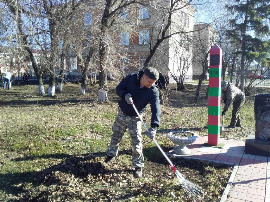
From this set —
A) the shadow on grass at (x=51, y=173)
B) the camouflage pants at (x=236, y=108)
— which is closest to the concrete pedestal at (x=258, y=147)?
the camouflage pants at (x=236, y=108)

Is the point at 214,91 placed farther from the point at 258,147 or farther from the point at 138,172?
the point at 138,172

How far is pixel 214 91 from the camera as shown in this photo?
5734 mm

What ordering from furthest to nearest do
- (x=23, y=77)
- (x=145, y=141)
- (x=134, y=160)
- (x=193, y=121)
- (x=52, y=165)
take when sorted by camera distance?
(x=23, y=77) < (x=193, y=121) < (x=145, y=141) < (x=52, y=165) < (x=134, y=160)

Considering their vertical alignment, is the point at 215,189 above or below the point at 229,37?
below

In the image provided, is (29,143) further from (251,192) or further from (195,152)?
(251,192)

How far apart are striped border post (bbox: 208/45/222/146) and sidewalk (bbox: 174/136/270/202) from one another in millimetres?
435

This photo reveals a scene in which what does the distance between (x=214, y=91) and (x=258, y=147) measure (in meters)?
1.48

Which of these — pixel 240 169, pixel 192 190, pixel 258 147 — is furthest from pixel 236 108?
pixel 192 190

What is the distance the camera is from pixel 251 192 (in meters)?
3.84

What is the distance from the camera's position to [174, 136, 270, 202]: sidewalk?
3.76 meters

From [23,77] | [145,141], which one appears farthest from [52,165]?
[23,77]

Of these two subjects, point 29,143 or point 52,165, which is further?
point 29,143

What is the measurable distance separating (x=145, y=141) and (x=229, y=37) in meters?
14.5

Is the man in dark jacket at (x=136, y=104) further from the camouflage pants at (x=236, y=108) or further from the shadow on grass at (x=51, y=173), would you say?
the camouflage pants at (x=236, y=108)
